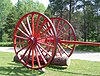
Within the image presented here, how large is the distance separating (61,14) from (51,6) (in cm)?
155

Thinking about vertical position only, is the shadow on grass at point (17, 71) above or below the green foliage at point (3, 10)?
below

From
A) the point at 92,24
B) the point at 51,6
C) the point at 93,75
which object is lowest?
the point at 93,75

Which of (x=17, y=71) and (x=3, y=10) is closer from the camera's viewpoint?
(x=17, y=71)

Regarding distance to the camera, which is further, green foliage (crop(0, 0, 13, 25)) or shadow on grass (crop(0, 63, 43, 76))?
green foliage (crop(0, 0, 13, 25))

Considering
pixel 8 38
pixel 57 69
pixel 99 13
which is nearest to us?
pixel 57 69

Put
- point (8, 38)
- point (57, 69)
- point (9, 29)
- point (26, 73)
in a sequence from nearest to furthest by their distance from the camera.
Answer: point (26, 73) → point (57, 69) → point (9, 29) → point (8, 38)

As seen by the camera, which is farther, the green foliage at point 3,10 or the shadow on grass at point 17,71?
the green foliage at point 3,10

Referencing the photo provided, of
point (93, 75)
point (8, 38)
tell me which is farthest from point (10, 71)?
point (8, 38)

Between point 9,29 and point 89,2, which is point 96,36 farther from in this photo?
point 9,29

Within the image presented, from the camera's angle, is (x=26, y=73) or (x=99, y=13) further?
(x=99, y=13)

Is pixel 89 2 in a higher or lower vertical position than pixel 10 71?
higher

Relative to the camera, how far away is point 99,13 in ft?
78.0

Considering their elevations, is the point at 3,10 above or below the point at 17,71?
above

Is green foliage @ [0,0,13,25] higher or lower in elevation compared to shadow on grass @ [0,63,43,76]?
higher
